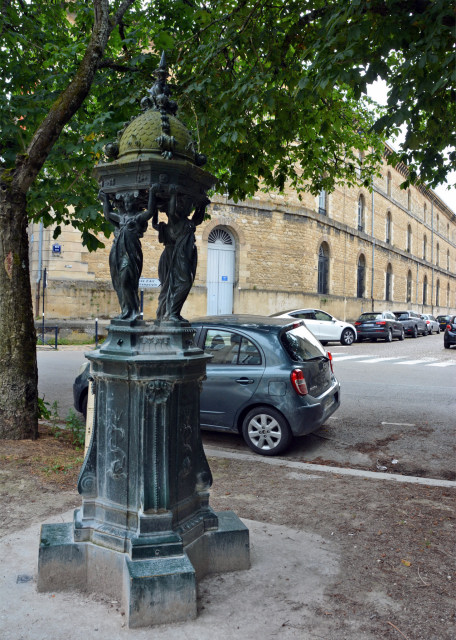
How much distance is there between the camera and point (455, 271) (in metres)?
74.2

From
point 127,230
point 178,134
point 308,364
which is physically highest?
point 178,134

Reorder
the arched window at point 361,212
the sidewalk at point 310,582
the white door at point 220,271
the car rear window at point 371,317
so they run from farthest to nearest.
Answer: the arched window at point 361,212
the car rear window at point 371,317
the white door at point 220,271
the sidewalk at point 310,582

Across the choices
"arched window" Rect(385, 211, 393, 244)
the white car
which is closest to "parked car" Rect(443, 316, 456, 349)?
the white car

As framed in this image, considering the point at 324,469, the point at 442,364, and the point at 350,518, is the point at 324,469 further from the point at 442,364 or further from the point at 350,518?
the point at 442,364

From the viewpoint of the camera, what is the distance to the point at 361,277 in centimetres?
3853

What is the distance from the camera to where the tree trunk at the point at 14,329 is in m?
6.19

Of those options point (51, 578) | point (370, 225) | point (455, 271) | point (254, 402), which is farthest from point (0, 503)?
point (455, 271)

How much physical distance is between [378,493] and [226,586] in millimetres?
2276

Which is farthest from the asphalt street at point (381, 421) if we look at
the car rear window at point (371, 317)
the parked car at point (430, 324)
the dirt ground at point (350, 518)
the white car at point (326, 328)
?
the parked car at point (430, 324)

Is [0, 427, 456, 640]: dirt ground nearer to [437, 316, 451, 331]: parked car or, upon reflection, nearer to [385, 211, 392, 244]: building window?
[437, 316, 451, 331]: parked car

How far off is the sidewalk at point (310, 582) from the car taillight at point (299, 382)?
1.73 metres

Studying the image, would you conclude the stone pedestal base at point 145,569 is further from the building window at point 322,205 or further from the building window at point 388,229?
the building window at point 388,229

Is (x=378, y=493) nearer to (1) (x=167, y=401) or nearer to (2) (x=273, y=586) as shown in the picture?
(2) (x=273, y=586)

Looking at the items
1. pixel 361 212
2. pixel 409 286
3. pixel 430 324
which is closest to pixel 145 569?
pixel 430 324
